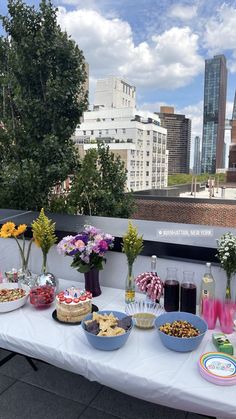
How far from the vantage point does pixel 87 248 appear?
1286 millimetres

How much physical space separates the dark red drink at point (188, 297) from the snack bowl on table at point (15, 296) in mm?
685

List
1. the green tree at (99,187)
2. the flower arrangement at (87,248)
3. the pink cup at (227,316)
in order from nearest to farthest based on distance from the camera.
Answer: the pink cup at (227,316) → the flower arrangement at (87,248) → the green tree at (99,187)

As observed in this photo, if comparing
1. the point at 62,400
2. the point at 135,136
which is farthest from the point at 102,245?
the point at 135,136

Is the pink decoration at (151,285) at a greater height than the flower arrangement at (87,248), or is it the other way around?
the flower arrangement at (87,248)

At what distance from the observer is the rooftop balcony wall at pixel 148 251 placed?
4.36ft

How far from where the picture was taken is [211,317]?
1099mm

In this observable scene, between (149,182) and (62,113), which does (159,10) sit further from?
(149,182)

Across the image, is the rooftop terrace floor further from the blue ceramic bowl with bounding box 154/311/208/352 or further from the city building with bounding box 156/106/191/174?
the city building with bounding box 156/106/191/174

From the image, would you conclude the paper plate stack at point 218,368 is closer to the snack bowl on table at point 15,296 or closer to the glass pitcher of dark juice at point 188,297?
the glass pitcher of dark juice at point 188,297

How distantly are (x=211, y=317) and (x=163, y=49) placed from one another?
32.8ft

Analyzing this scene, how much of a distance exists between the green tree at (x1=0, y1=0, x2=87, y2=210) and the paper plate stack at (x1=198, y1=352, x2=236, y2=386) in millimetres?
2532

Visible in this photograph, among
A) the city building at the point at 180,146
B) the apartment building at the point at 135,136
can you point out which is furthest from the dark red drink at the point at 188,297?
Result: the apartment building at the point at 135,136

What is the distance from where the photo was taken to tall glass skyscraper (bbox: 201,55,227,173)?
12.8 metres

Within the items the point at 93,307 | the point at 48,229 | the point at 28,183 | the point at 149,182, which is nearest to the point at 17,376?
the point at 93,307
